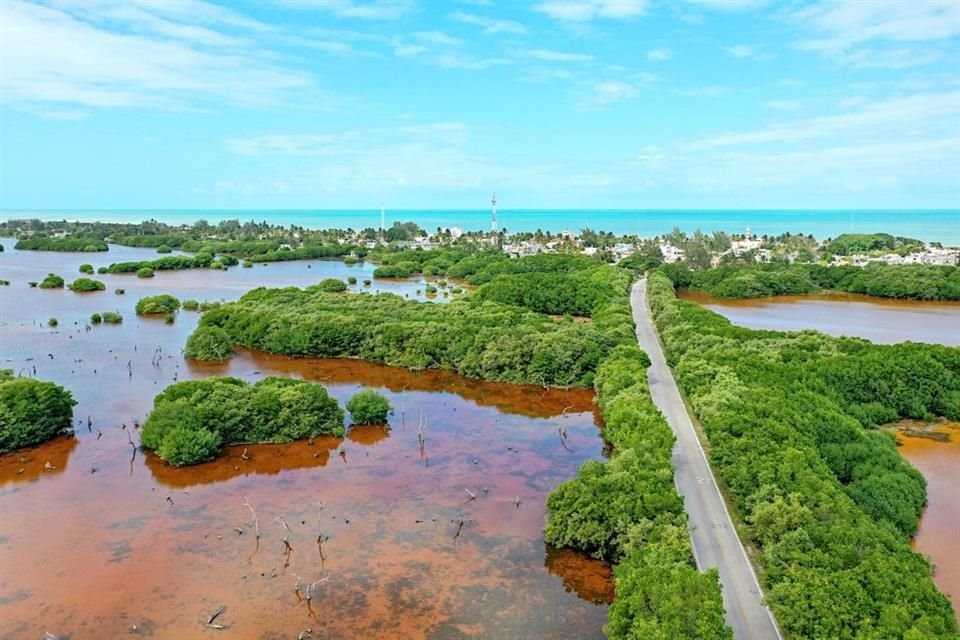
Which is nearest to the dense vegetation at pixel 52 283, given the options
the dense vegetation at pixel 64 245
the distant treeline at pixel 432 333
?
the distant treeline at pixel 432 333

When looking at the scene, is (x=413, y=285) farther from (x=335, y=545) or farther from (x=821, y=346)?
(x=335, y=545)

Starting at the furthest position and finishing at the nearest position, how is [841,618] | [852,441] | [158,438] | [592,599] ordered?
[158,438], [852,441], [592,599], [841,618]

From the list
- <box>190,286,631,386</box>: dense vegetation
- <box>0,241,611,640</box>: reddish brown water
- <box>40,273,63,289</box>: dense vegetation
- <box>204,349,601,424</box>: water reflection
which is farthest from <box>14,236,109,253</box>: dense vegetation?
<box>0,241,611,640</box>: reddish brown water

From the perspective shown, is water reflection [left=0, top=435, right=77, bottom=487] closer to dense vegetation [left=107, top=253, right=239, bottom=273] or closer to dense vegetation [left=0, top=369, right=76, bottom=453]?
dense vegetation [left=0, top=369, right=76, bottom=453]

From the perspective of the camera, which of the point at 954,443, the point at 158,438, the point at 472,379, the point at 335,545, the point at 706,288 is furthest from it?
the point at 706,288

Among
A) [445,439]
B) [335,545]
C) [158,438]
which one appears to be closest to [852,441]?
[445,439]

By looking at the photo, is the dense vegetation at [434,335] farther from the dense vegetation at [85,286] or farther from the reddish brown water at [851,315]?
the dense vegetation at [85,286]
